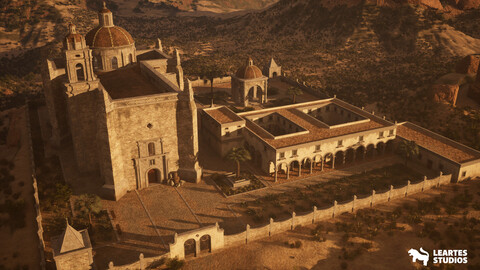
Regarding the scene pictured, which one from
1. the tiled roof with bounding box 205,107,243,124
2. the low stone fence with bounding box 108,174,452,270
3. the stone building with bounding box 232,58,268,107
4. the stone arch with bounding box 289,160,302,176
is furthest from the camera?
the stone building with bounding box 232,58,268,107

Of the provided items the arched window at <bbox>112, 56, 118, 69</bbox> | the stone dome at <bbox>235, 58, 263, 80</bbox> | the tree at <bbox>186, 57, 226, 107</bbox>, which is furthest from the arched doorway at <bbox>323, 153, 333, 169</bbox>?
the tree at <bbox>186, 57, 226, 107</bbox>

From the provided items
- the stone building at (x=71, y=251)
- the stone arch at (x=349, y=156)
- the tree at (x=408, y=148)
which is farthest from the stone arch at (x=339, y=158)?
the stone building at (x=71, y=251)

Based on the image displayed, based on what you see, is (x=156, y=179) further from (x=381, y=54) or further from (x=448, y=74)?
(x=381, y=54)

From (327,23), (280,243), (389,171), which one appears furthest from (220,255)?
(327,23)

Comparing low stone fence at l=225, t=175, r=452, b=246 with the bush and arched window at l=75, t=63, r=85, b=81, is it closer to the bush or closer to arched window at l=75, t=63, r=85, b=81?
the bush

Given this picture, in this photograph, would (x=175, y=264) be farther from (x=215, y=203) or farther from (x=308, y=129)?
(x=308, y=129)

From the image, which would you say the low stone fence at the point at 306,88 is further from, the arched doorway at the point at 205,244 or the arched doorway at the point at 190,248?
the arched doorway at the point at 190,248

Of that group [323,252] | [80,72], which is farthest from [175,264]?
[80,72]
